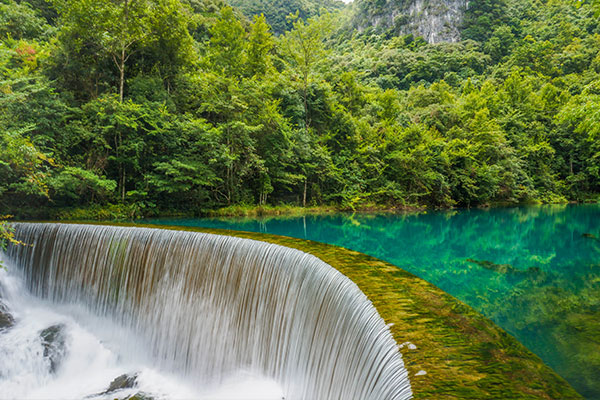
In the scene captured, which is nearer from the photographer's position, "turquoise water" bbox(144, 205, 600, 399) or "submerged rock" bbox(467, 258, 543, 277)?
"turquoise water" bbox(144, 205, 600, 399)

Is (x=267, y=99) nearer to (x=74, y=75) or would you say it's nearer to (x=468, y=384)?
(x=74, y=75)

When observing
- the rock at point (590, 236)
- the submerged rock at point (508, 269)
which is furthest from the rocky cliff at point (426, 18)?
the submerged rock at point (508, 269)

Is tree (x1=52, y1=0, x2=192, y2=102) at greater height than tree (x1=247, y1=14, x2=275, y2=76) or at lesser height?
lesser

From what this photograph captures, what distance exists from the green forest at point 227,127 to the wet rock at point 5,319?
2.59 m

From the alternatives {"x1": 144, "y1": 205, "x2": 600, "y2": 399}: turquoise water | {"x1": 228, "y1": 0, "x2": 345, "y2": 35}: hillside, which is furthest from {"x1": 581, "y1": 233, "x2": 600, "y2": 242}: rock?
{"x1": 228, "y1": 0, "x2": 345, "y2": 35}: hillside

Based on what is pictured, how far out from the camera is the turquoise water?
293 centimetres

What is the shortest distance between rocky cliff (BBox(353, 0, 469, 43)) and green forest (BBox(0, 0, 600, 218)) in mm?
37993

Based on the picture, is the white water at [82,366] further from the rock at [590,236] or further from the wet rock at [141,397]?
the rock at [590,236]

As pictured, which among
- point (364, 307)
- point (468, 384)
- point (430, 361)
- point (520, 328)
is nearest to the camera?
point (468, 384)

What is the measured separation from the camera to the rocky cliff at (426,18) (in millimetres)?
62438

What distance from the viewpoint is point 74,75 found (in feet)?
35.4

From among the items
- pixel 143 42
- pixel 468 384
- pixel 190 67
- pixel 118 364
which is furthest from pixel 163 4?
pixel 468 384

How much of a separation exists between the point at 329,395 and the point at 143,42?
13834mm

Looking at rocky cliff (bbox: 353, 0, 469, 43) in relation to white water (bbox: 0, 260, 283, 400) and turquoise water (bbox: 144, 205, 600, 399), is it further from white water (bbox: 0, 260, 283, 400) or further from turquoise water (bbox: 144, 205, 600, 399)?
white water (bbox: 0, 260, 283, 400)
